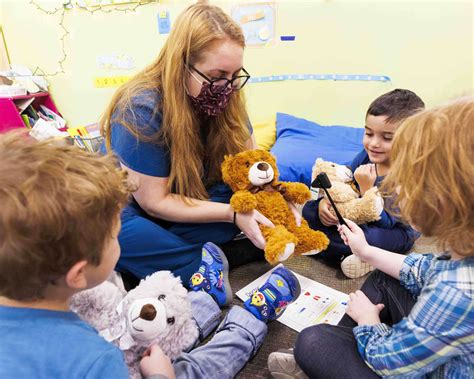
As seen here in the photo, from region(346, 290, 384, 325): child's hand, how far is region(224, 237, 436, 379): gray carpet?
0.24 metres

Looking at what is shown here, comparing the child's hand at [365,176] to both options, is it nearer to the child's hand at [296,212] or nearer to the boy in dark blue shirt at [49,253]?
the child's hand at [296,212]

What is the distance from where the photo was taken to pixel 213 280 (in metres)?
1.07

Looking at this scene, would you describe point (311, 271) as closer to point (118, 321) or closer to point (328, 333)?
point (328, 333)

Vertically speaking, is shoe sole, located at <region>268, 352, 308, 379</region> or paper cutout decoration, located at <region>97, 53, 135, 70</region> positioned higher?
paper cutout decoration, located at <region>97, 53, 135, 70</region>

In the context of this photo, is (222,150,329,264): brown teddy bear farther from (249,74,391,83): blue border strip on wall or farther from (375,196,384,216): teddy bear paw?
(249,74,391,83): blue border strip on wall

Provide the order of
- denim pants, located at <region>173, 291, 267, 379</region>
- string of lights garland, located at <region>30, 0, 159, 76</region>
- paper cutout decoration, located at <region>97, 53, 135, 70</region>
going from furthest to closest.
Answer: paper cutout decoration, located at <region>97, 53, 135, 70</region> → string of lights garland, located at <region>30, 0, 159, 76</region> → denim pants, located at <region>173, 291, 267, 379</region>

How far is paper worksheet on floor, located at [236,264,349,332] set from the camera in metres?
1.01

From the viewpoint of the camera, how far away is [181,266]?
1.08 metres

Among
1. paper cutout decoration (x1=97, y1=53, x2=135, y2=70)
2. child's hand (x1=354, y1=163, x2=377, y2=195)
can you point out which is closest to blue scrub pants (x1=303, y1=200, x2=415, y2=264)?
child's hand (x1=354, y1=163, x2=377, y2=195)

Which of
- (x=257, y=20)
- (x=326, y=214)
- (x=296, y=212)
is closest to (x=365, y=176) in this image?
(x=326, y=214)

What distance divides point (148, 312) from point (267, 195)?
499 millimetres

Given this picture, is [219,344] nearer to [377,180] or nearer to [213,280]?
[213,280]

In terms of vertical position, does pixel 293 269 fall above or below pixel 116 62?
below

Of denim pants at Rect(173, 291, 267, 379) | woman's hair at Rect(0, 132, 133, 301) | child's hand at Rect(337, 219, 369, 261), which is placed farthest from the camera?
child's hand at Rect(337, 219, 369, 261)
